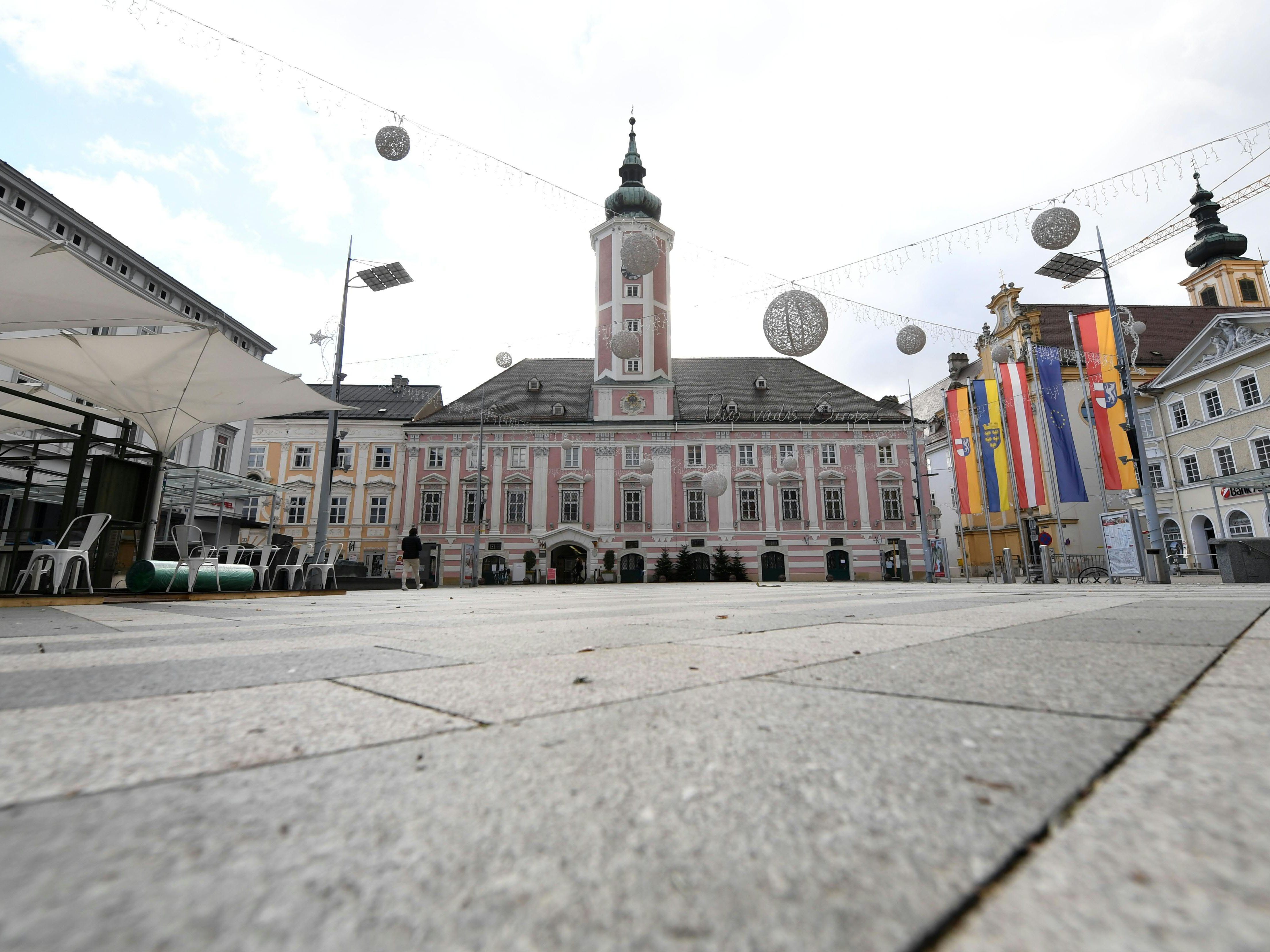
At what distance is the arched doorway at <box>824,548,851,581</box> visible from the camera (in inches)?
1252

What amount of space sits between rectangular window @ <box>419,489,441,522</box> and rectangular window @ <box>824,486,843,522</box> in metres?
20.4

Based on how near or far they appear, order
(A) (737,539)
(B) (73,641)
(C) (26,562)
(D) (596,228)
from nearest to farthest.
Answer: (B) (73,641) < (C) (26,562) < (A) (737,539) < (D) (596,228)

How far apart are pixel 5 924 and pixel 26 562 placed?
567 inches

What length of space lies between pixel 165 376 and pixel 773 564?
1102 inches

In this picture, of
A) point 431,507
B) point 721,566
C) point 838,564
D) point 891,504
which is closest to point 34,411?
point 431,507

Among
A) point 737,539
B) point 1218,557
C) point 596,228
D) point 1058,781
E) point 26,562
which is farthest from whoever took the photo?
point 596,228

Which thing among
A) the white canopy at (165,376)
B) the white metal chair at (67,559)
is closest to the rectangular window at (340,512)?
the white canopy at (165,376)

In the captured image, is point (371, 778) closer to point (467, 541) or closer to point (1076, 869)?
point (1076, 869)

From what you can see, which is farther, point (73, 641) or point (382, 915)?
point (73, 641)

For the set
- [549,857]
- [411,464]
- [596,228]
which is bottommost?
[549,857]

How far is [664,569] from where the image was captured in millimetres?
30781

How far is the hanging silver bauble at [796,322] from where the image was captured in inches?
342

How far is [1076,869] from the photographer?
0.59m

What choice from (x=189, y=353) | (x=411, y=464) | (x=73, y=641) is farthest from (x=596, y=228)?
(x=73, y=641)
